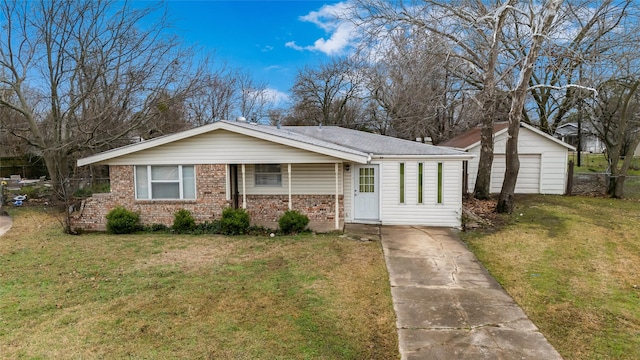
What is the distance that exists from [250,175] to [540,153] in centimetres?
1315

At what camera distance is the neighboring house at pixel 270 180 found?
1067cm

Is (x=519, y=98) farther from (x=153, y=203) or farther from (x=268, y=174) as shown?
(x=153, y=203)

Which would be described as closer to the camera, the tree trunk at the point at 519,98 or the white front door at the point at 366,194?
the tree trunk at the point at 519,98

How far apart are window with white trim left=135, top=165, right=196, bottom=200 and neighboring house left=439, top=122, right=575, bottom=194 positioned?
12.3m

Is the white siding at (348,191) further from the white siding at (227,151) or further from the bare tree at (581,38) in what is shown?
the bare tree at (581,38)

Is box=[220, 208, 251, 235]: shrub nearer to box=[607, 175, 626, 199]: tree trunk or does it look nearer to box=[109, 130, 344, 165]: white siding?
box=[109, 130, 344, 165]: white siding

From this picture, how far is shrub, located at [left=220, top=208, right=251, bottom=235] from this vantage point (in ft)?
33.3

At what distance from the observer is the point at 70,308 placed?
17.3 ft

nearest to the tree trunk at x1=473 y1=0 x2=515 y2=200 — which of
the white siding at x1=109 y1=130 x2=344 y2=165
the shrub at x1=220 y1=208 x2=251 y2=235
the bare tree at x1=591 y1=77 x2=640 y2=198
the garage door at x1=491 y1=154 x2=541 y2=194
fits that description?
the garage door at x1=491 y1=154 x2=541 y2=194

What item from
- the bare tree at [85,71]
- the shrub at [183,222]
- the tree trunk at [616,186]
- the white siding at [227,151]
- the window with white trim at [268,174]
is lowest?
the shrub at [183,222]

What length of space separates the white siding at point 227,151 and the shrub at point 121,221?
183 centimetres

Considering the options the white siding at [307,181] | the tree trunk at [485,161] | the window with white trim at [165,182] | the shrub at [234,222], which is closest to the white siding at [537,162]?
the tree trunk at [485,161]

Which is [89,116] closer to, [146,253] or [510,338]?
[146,253]

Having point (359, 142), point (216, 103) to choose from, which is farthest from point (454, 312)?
point (216, 103)
